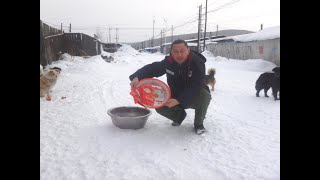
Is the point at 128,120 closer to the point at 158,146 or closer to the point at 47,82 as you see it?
the point at 158,146

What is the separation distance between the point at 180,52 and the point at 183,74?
0.34 metres

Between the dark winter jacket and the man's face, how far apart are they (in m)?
0.08

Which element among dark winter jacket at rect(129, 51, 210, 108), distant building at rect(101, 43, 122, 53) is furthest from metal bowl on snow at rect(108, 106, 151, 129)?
distant building at rect(101, 43, 122, 53)

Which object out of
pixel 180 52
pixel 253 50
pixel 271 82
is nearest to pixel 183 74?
pixel 180 52

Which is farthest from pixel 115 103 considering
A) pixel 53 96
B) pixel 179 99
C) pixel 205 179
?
pixel 205 179

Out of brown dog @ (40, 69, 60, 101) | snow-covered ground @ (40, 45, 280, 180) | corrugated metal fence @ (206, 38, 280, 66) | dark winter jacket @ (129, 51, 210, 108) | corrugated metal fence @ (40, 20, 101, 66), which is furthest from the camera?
corrugated metal fence @ (206, 38, 280, 66)

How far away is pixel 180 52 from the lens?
3584mm

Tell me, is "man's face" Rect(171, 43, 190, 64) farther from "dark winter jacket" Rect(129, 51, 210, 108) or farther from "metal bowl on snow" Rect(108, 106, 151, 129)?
"metal bowl on snow" Rect(108, 106, 151, 129)

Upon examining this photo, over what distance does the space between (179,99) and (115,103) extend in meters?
2.44

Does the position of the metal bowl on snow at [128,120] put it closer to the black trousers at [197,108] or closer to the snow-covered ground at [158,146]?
the snow-covered ground at [158,146]

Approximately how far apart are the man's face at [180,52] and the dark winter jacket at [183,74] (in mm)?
84

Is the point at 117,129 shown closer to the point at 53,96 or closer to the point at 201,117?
the point at 201,117

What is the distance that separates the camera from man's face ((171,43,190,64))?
11.7 feet

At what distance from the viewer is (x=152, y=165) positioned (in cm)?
282
